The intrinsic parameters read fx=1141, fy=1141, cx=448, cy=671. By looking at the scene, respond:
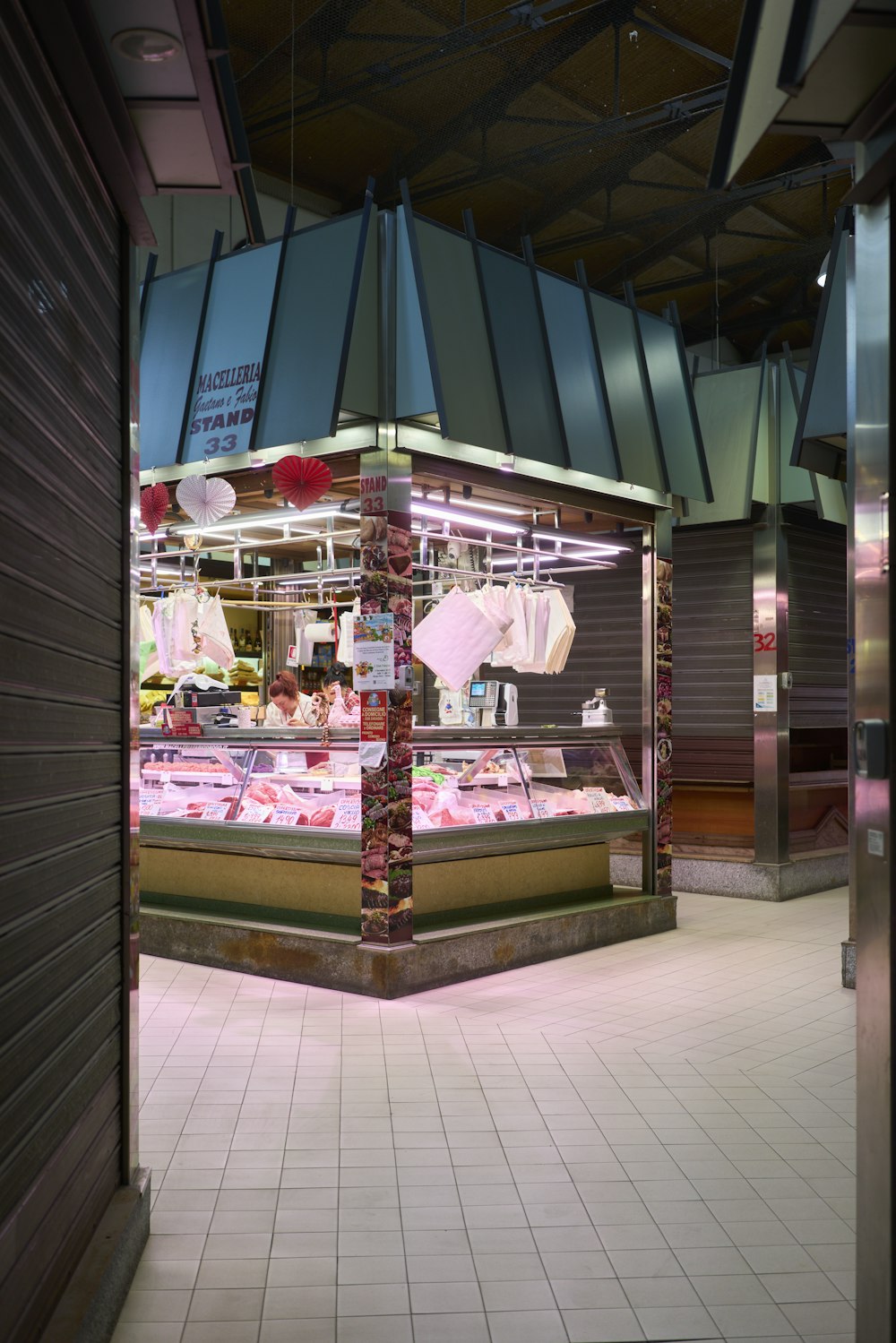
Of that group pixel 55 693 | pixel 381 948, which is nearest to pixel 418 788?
pixel 381 948

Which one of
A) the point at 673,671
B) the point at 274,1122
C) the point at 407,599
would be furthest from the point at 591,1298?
the point at 673,671

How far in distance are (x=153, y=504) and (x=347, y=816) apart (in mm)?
2125

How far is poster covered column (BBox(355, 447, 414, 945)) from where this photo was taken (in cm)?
626

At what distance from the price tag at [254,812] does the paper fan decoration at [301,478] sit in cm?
197

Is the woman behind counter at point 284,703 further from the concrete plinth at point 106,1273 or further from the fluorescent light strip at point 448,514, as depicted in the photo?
the concrete plinth at point 106,1273

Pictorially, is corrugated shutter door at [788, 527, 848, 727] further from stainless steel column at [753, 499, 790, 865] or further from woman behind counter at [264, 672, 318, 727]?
woman behind counter at [264, 672, 318, 727]

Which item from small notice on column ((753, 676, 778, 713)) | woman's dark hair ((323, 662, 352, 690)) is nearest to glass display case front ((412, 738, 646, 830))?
woman's dark hair ((323, 662, 352, 690))

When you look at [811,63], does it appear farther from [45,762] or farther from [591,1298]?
[591,1298]

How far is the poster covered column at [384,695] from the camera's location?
20.5 feet

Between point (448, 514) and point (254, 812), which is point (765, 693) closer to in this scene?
point (448, 514)

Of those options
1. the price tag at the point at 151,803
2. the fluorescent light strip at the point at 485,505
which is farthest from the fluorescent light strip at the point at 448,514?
the price tag at the point at 151,803

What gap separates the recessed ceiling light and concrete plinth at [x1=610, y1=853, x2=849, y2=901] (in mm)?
8544

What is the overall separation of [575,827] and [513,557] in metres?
4.15

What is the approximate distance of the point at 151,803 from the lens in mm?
7734
